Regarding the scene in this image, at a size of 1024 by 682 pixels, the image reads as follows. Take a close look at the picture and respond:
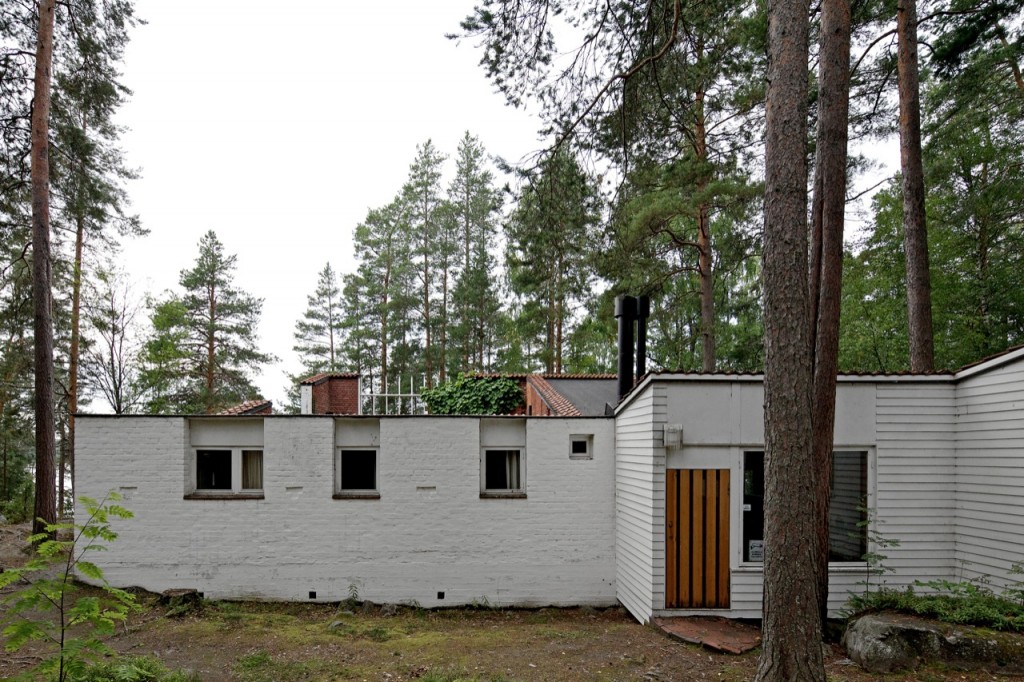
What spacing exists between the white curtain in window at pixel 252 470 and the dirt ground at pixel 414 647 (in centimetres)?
173

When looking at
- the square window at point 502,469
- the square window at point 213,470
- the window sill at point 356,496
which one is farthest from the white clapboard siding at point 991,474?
the square window at point 213,470

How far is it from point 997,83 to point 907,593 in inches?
431

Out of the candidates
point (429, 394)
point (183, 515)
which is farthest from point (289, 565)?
point (429, 394)

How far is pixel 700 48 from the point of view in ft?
20.9

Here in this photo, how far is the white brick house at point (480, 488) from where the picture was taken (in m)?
6.52

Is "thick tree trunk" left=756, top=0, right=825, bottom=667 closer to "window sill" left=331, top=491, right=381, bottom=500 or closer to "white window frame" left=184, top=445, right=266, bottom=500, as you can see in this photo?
"window sill" left=331, top=491, right=381, bottom=500

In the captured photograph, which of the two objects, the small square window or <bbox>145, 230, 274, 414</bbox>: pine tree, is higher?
<bbox>145, 230, 274, 414</bbox>: pine tree

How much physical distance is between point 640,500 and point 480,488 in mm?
2628

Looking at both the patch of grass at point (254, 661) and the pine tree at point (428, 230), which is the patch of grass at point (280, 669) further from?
the pine tree at point (428, 230)

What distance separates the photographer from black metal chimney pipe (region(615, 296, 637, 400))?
8.73 m

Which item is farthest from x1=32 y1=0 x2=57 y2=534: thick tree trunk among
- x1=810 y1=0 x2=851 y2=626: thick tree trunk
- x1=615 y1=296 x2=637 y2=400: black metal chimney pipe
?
x1=810 y1=0 x2=851 y2=626: thick tree trunk

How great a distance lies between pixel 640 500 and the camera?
6.92 metres

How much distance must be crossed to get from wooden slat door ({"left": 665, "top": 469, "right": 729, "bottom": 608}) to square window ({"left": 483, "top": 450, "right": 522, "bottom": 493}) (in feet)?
9.10

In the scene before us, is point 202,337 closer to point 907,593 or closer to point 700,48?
point 700,48
